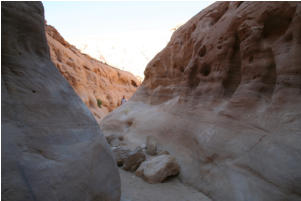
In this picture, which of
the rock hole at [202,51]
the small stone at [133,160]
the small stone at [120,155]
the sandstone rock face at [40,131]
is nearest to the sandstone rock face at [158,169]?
the small stone at [133,160]

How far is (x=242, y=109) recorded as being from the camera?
303cm

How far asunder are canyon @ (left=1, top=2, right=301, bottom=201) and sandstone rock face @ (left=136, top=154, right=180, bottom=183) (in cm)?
4

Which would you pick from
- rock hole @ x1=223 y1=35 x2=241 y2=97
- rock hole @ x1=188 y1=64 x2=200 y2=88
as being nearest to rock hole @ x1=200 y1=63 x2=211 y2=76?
rock hole @ x1=188 y1=64 x2=200 y2=88

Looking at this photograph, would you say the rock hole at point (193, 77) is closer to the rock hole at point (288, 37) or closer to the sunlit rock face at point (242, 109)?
the sunlit rock face at point (242, 109)

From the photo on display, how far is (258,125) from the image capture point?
269 centimetres

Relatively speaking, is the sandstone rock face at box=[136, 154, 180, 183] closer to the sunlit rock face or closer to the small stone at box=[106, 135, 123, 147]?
the sunlit rock face

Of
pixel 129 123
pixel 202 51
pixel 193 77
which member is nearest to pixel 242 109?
pixel 193 77

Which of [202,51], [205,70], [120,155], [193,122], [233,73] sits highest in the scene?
[202,51]

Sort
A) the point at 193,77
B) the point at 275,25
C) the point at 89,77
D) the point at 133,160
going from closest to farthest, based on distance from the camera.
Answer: the point at 275,25 < the point at 133,160 < the point at 193,77 < the point at 89,77

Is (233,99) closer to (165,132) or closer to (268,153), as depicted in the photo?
(268,153)

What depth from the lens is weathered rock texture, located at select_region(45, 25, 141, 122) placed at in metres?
12.9

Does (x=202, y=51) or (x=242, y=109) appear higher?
(x=202, y=51)

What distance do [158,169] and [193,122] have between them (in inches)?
48.5

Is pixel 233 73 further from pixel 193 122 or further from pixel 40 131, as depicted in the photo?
pixel 40 131
